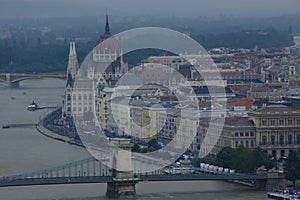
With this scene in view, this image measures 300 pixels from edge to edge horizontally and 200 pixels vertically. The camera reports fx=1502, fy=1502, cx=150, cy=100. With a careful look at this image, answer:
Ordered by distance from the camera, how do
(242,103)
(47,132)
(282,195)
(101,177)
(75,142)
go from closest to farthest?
(282,195) → (101,177) → (75,142) → (242,103) → (47,132)

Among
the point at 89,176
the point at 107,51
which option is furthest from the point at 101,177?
the point at 107,51

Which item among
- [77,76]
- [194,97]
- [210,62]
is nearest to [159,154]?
[194,97]

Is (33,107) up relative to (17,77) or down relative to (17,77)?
down

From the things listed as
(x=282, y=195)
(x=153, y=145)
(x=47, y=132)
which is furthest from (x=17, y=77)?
(x=282, y=195)

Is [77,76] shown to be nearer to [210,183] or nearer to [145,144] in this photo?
[145,144]

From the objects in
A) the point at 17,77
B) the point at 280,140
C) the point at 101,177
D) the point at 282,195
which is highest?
the point at 17,77

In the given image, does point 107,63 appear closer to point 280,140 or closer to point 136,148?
point 136,148

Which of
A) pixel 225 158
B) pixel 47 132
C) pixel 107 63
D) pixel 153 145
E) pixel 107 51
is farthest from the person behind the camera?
pixel 107 51

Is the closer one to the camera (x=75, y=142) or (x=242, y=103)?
(x=75, y=142)
